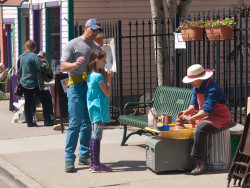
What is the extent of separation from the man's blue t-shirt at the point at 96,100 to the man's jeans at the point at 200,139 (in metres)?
1.16

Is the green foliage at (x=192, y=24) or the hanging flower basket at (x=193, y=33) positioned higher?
the green foliage at (x=192, y=24)

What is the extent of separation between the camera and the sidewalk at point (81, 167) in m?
6.86

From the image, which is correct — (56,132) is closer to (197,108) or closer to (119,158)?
(119,158)

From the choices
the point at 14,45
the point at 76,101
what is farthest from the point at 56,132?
the point at 14,45

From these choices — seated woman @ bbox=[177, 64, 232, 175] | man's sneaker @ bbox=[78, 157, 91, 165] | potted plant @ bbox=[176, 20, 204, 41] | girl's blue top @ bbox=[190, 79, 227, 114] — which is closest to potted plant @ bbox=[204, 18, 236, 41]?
potted plant @ bbox=[176, 20, 204, 41]

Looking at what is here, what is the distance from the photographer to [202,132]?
23.5 ft

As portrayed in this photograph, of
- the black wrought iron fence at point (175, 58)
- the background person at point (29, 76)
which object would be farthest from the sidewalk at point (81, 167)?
the black wrought iron fence at point (175, 58)

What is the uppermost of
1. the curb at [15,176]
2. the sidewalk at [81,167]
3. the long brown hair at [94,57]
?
the long brown hair at [94,57]

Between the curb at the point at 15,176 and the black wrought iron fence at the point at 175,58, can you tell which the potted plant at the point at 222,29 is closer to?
the black wrought iron fence at the point at 175,58

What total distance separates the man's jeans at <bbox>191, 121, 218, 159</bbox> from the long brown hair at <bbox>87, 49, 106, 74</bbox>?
4.86 ft

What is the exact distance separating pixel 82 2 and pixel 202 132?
1002 centimetres

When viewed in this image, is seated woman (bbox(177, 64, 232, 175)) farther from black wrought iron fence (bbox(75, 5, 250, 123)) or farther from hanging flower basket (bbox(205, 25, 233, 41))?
hanging flower basket (bbox(205, 25, 233, 41))

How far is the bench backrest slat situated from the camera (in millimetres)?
8430

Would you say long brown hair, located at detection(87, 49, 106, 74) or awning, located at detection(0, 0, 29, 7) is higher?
awning, located at detection(0, 0, 29, 7)
